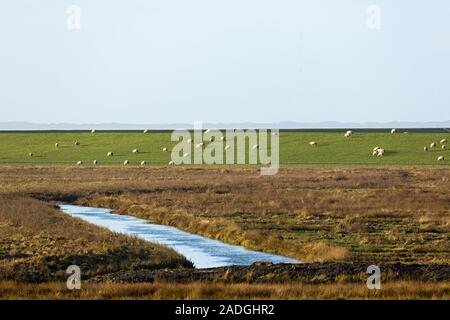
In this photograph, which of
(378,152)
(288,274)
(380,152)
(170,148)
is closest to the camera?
(288,274)

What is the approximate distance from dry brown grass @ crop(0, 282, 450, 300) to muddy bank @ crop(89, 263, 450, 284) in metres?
1.71

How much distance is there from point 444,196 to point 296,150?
63760mm

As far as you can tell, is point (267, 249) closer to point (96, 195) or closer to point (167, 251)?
point (167, 251)

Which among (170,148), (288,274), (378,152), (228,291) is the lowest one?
(170,148)

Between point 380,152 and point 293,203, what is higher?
point 293,203

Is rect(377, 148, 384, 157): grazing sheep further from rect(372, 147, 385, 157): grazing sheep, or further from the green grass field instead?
the green grass field

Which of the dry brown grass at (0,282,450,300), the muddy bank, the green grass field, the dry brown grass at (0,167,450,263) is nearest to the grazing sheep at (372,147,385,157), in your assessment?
the green grass field

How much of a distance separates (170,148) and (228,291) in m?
110

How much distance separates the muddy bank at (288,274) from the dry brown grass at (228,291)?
1711 millimetres

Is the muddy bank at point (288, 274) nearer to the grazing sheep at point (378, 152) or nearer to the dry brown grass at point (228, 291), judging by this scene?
the dry brown grass at point (228, 291)

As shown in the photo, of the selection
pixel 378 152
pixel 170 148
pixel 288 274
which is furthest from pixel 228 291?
pixel 170 148

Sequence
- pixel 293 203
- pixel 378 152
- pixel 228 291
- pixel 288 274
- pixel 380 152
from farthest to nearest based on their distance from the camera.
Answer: pixel 378 152
pixel 380 152
pixel 293 203
pixel 288 274
pixel 228 291

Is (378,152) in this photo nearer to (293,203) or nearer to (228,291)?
(293,203)

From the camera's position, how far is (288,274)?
28031 millimetres
